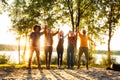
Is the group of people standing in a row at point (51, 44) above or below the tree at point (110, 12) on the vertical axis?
below

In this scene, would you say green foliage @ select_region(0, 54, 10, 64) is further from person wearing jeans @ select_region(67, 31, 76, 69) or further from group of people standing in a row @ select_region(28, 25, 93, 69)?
person wearing jeans @ select_region(67, 31, 76, 69)

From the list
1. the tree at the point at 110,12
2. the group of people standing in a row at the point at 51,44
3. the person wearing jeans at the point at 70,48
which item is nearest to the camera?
the group of people standing in a row at the point at 51,44

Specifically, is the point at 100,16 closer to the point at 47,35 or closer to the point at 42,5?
the point at 42,5

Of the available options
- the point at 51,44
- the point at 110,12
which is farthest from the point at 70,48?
the point at 110,12

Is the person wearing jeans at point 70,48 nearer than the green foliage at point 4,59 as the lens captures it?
Yes

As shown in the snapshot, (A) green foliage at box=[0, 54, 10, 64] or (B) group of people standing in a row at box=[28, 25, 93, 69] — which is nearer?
(B) group of people standing in a row at box=[28, 25, 93, 69]

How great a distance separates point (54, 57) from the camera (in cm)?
3359

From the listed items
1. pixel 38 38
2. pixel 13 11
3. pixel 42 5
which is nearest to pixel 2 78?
pixel 38 38

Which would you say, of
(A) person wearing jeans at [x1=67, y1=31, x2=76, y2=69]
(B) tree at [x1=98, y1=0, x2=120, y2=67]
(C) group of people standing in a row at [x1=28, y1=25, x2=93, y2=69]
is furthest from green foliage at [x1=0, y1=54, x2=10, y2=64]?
(A) person wearing jeans at [x1=67, y1=31, x2=76, y2=69]

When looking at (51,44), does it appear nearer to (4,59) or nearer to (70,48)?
(70,48)

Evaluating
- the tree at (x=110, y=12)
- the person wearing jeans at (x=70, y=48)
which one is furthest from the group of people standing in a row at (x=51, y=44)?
the tree at (x=110, y=12)

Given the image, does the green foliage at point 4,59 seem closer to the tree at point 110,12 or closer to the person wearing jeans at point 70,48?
the tree at point 110,12

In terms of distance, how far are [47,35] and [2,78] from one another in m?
6.07

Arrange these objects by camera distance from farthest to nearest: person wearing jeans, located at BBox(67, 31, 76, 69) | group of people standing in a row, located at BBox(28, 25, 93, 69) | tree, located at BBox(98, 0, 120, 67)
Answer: tree, located at BBox(98, 0, 120, 67) < person wearing jeans, located at BBox(67, 31, 76, 69) < group of people standing in a row, located at BBox(28, 25, 93, 69)
